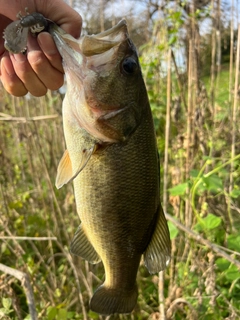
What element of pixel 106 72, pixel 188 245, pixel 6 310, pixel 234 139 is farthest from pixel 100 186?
pixel 234 139

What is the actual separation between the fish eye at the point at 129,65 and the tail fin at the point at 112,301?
0.70 m

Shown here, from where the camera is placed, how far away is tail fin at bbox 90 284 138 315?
1281 mm

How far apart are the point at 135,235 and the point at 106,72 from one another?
0.49 m

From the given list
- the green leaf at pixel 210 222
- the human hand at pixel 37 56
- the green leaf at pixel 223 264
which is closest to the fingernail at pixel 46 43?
the human hand at pixel 37 56

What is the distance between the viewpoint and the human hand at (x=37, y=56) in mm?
1201

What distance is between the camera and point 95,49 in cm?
107

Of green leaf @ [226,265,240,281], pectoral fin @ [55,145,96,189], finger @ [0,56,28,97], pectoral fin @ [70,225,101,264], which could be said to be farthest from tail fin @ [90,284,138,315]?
finger @ [0,56,28,97]

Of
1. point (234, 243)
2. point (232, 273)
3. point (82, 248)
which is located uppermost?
point (82, 248)

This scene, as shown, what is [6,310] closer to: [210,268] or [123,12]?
[210,268]

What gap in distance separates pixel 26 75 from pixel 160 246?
0.71 metres

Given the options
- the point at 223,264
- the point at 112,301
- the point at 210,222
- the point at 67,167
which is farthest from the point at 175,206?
the point at 67,167

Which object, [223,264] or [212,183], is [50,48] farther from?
[223,264]

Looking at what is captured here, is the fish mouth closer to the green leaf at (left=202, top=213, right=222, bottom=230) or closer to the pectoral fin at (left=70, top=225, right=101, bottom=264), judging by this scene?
the pectoral fin at (left=70, top=225, right=101, bottom=264)

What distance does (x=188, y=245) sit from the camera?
2.17 meters
